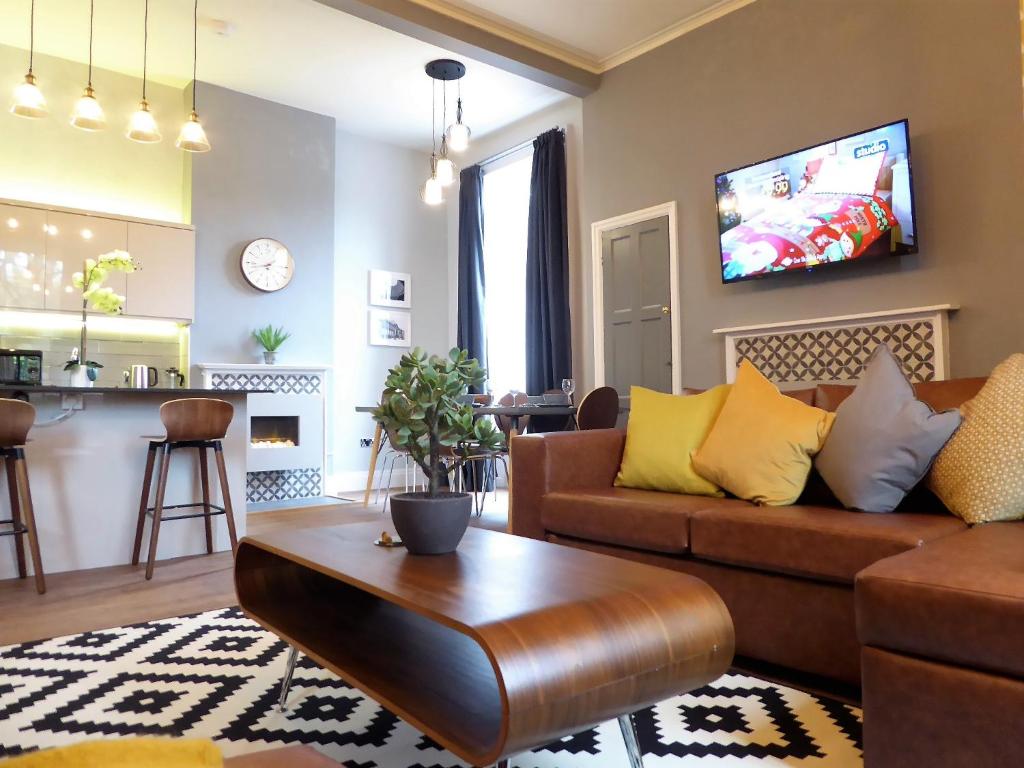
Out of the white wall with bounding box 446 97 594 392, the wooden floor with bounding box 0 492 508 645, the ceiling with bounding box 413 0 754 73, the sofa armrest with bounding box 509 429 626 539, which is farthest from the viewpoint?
the white wall with bounding box 446 97 594 392

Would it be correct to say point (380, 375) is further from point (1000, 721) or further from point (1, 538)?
point (1000, 721)

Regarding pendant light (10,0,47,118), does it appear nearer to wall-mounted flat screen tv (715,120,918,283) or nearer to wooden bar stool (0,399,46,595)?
wooden bar stool (0,399,46,595)

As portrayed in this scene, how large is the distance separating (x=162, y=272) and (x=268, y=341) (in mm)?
990

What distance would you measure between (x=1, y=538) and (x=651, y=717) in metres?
3.24

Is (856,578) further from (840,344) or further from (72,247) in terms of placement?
(72,247)

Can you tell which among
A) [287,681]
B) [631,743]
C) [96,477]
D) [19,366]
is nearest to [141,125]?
[19,366]

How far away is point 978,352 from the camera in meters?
3.50

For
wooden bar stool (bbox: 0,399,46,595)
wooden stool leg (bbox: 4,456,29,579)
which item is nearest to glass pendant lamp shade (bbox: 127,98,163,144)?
wooden bar stool (bbox: 0,399,46,595)

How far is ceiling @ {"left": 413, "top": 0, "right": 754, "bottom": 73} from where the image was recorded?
4.66 m

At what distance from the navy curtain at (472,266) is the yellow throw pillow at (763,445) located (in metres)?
4.60

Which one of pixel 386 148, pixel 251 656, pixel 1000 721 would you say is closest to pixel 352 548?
pixel 251 656

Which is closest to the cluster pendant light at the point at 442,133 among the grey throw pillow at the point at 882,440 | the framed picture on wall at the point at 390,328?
the framed picture on wall at the point at 390,328

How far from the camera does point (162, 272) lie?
5.67 m

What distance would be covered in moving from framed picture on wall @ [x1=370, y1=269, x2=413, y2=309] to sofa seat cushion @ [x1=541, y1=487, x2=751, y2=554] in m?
4.80
